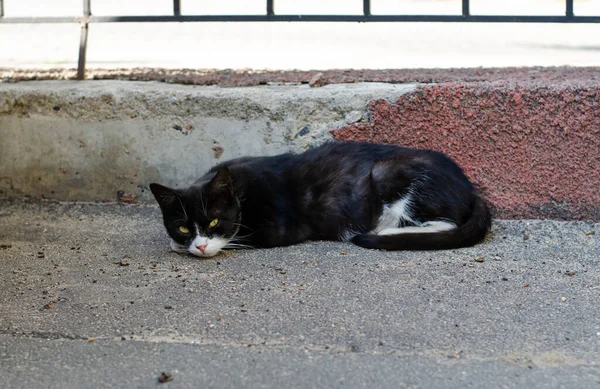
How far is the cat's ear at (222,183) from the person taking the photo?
3.80 meters

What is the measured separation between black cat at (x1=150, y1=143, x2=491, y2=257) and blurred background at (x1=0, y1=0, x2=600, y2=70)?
1.18 meters

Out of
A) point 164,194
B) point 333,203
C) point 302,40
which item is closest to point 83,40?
point 302,40

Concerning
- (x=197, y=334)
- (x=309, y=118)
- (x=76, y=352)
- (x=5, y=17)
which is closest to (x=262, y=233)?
(x=309, y=118)

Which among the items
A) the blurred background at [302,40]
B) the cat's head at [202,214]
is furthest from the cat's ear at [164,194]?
the blurred background at [302,40]

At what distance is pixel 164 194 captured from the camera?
12.5 ft

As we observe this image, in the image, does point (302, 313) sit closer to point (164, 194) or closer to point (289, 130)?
point (164, 194)

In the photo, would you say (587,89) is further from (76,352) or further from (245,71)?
(76,352)

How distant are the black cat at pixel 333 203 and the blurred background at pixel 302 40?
118 centimetres

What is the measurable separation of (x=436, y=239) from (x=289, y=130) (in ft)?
3.64

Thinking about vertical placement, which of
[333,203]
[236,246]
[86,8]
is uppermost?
[86,8]

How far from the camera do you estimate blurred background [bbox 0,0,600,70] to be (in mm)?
5160

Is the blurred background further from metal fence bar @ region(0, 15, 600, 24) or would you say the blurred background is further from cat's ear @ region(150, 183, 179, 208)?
cat's ear @ region(150, 183, 179, 208)

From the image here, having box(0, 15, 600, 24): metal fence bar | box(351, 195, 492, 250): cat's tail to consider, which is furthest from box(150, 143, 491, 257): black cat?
box(0, 15, 600, 24): metal fence bar

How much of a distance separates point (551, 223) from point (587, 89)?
723 mm
